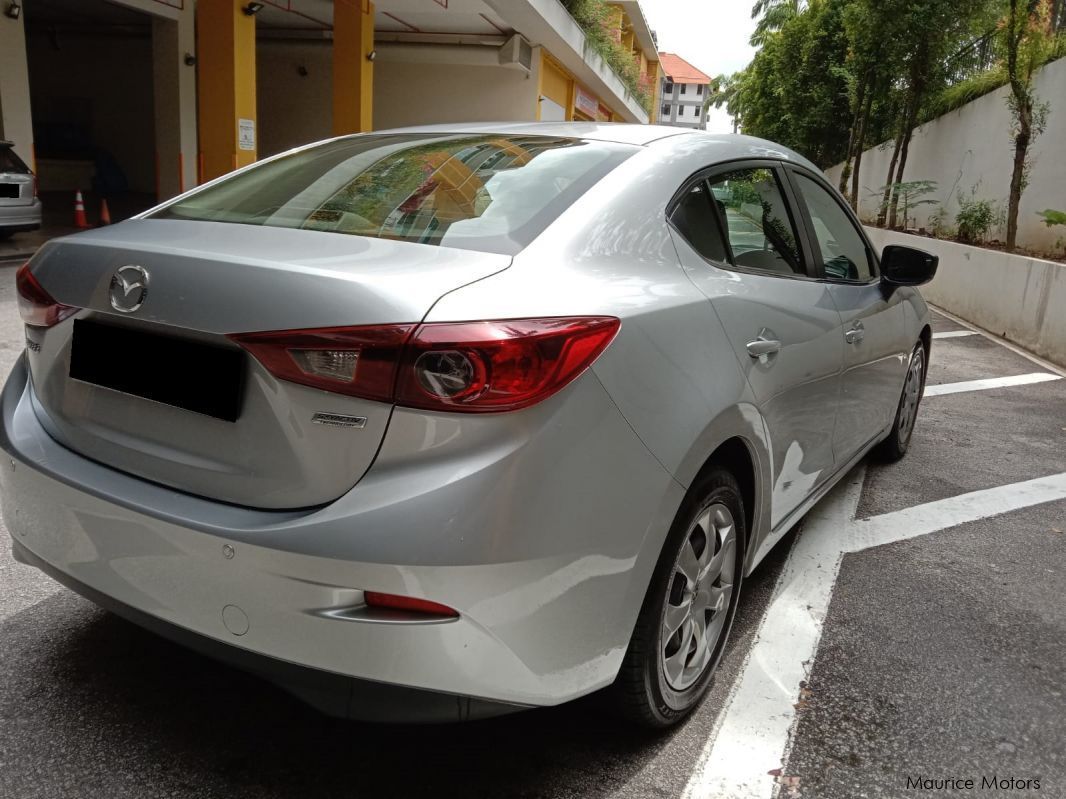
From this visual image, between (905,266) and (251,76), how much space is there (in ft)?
42.2

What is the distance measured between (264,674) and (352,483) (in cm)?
44

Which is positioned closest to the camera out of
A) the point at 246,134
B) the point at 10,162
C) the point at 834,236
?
the point at 834,236

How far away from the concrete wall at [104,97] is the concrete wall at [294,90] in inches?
190

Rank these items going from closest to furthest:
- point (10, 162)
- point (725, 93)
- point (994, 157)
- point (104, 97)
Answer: point (10, 162), point (994, 157), point (104, 97), point (725, 93)

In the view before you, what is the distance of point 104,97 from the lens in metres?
26.7

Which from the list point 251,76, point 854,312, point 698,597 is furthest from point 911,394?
point 251,76

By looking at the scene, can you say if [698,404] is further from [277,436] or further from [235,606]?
[235,606]

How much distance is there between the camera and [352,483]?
1844 millimetres

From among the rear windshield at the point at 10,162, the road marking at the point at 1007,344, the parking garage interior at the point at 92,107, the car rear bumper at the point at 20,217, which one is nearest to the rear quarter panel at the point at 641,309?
the road marking at the point at 1007,344

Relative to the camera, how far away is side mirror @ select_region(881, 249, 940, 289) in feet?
13.1

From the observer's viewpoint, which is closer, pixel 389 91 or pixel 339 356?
pixel 339 356

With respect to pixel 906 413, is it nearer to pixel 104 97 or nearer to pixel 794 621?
pixel 794 621

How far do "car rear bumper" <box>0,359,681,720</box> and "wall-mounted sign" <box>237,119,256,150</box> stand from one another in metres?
13.4

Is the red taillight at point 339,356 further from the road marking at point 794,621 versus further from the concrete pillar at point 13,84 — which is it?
the concrete pillar at point 13,84
